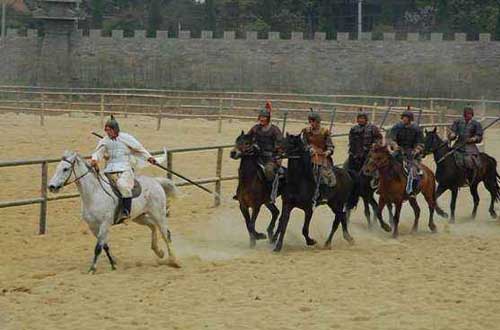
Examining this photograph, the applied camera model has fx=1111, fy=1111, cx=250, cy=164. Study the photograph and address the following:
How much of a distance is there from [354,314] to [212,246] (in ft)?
13.2

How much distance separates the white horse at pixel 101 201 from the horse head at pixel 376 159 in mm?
3114

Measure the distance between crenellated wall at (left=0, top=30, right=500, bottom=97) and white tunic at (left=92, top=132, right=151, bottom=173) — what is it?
123 feet

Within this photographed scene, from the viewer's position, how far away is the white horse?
10.8 m

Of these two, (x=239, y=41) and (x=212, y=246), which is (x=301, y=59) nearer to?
(x=239, y=41)

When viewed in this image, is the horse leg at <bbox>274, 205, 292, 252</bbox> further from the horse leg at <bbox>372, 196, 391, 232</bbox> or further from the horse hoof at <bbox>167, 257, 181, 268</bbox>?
the horse leg at <bbox>372, 196, 391, 232</bbox>

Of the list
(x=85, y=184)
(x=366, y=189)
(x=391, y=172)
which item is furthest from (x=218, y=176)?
(x=85, y=184)

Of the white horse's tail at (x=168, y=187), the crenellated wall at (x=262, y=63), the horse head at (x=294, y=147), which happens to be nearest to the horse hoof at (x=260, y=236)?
the horse head at (x=294, y=147)

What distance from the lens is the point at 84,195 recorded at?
1096 cm

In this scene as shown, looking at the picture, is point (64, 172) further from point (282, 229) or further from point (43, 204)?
point (282, 229)

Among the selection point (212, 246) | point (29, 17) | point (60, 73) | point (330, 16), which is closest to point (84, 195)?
point (212, 246)

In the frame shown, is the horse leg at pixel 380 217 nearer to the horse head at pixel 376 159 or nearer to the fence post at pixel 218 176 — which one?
the horse head at pixel 376 159

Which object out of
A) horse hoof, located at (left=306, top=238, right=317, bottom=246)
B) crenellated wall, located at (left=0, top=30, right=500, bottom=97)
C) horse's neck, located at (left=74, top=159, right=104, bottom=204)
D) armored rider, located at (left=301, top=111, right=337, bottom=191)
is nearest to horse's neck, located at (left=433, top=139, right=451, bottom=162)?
armored rider, located at (left=301, top=111, right=337, bottom=191)

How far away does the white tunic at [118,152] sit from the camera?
1134cm

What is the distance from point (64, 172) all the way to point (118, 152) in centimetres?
82
